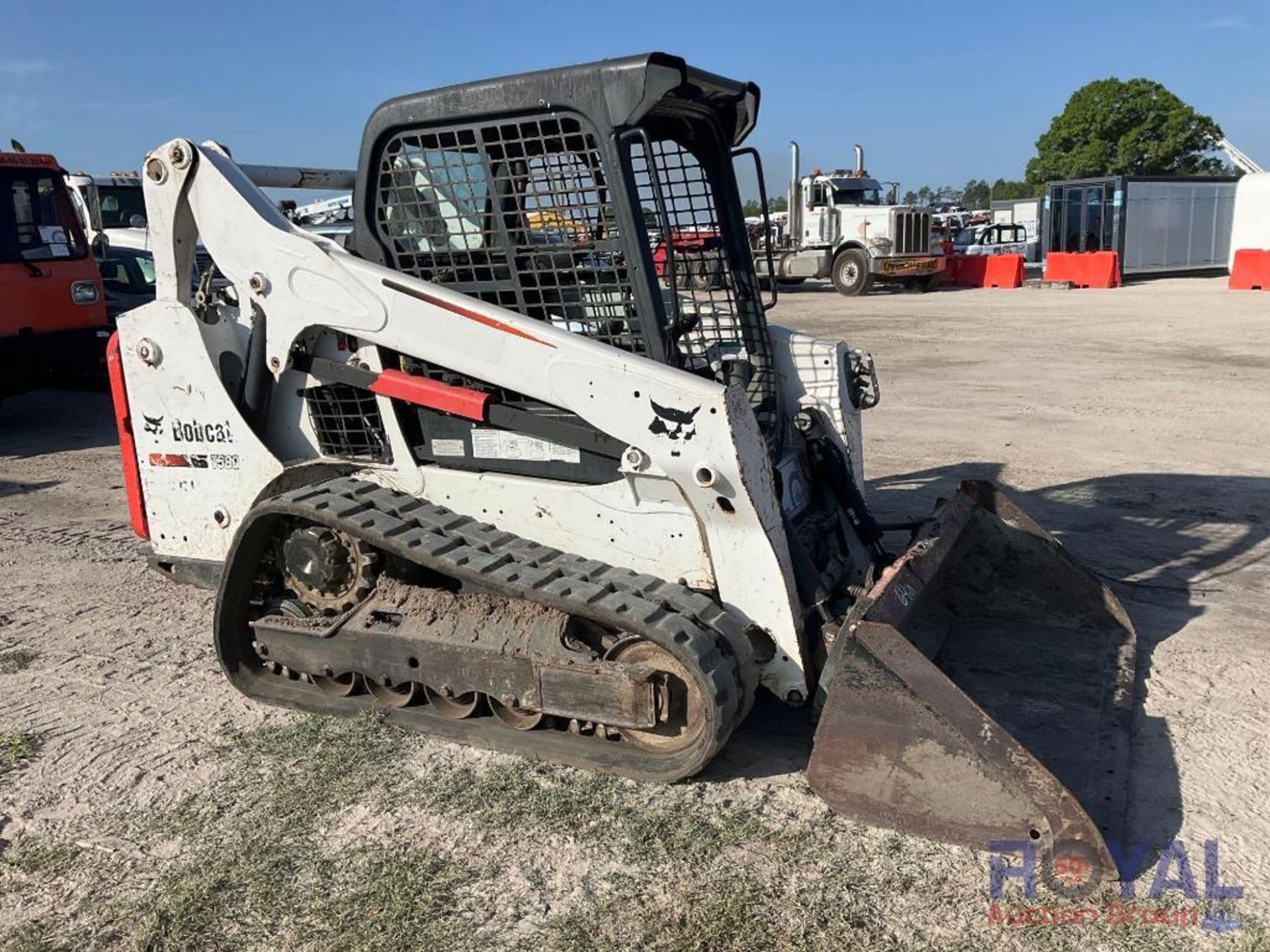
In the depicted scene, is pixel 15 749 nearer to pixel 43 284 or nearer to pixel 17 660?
pixel 17 660

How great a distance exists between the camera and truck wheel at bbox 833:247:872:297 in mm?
25188

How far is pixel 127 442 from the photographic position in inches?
191

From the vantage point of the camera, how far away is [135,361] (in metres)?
4.60

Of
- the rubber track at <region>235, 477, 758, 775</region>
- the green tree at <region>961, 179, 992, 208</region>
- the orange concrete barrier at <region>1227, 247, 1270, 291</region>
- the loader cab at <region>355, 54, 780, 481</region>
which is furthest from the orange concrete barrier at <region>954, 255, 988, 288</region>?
the green tree at <region>961, 179, 992, 208</region>

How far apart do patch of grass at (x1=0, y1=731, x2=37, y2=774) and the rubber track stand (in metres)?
1.21

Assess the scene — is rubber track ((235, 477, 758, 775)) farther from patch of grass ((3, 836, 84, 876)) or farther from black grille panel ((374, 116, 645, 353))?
patch of grass ((3, 836, 84, 876))

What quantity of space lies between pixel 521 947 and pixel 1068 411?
8408mm

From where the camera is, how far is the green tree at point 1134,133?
50906 mm

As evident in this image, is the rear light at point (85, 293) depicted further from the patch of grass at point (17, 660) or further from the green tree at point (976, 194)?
the green tree at point (976, 194)

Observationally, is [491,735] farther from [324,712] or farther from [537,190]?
[537,190]

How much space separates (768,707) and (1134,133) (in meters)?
54.8

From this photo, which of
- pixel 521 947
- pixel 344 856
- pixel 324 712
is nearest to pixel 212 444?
pixel 324 712

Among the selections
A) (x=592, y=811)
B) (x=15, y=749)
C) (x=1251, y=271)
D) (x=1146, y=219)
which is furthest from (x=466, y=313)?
(x=1146, y=219)

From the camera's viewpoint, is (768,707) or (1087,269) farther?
(1087,269)
